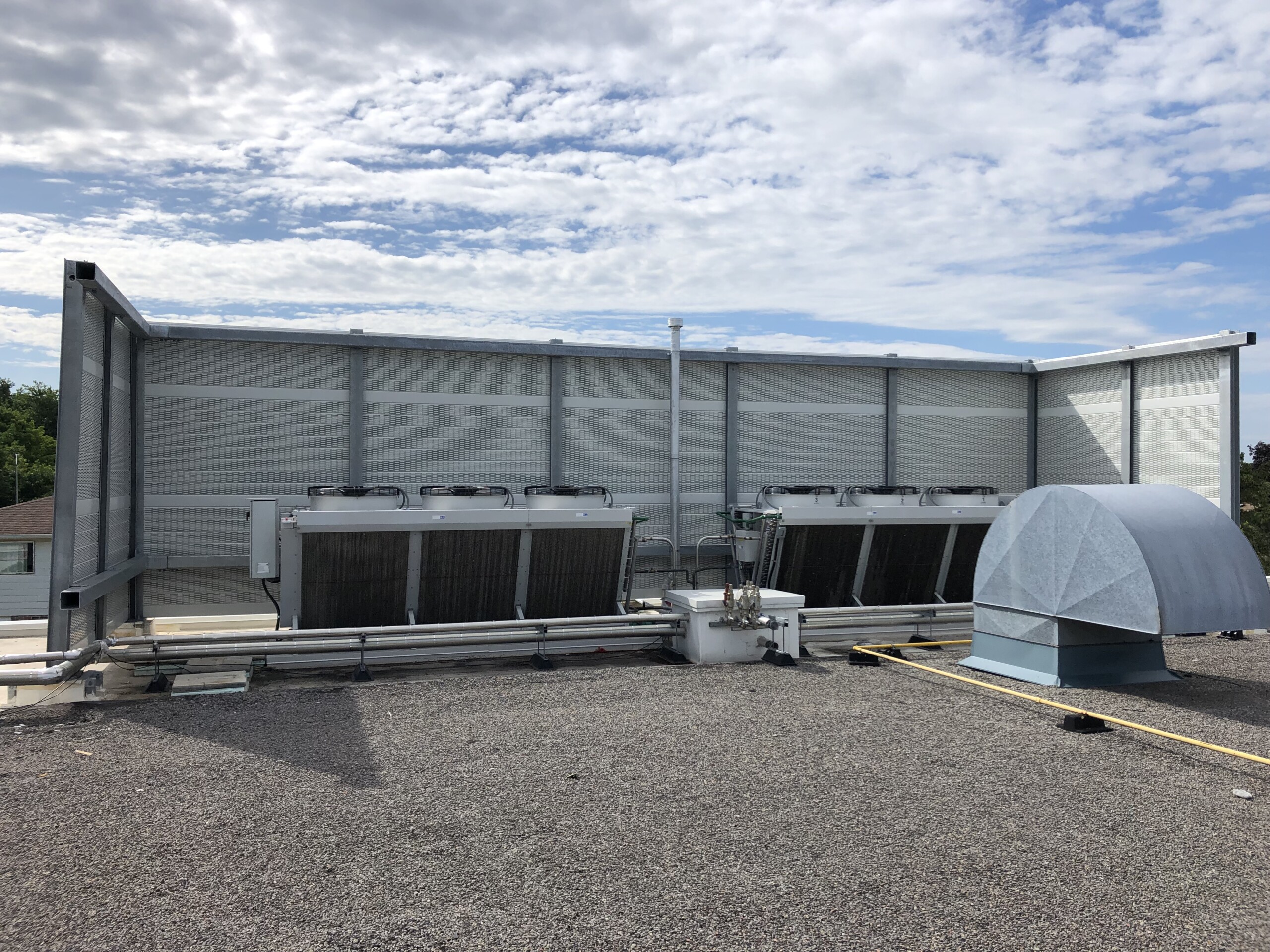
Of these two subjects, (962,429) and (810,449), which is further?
(962,429)

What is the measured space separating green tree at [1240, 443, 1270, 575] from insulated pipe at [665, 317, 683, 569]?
33.9 m

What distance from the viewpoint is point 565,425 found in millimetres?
12672

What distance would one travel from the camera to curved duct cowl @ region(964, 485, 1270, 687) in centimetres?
798

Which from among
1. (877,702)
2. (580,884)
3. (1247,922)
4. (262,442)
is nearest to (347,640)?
(262,442)

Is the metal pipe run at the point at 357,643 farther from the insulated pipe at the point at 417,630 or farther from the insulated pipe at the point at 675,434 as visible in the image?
the insulated pipe at the point at 675,434

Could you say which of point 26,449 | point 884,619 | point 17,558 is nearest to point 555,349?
point 884,619

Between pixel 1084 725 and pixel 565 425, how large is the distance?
736 cm

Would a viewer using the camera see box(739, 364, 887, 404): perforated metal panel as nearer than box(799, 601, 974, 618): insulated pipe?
No

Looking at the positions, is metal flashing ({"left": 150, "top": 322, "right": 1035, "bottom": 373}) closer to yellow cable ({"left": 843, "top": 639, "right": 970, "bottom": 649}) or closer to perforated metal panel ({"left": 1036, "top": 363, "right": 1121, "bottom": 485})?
perforated metal panel ({"left": 1036, "top": 363, "right": 1121, "bottom": 485})

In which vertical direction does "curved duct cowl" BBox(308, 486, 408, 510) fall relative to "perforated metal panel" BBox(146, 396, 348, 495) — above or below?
below

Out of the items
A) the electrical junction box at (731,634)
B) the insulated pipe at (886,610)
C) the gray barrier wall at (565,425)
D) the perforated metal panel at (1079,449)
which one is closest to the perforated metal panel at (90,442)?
the gray barrier wall at (565,425)

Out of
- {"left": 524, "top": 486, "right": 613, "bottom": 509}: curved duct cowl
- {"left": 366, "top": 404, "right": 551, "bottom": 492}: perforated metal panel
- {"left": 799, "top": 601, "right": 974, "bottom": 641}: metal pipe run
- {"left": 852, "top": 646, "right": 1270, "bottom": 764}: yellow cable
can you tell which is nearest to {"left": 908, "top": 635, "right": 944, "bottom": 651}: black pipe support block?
{"left": 799, "top": 601, "right": 974, "bottom": 641}: metal pipe run

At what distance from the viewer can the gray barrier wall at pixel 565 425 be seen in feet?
37.3

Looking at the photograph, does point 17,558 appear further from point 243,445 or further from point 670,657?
point 670,657
